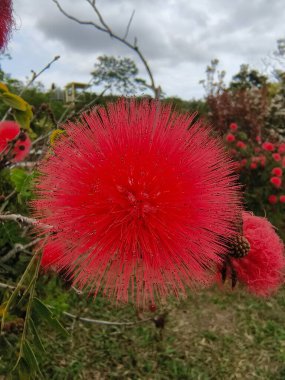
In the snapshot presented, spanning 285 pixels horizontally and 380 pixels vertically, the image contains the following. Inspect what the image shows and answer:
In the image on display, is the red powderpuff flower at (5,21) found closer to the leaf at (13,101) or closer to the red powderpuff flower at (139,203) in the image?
the leaf at (13,101)

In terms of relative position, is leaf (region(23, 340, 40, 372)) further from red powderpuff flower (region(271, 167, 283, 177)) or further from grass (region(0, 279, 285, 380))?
red powderpuff flower (region(271, 167, 283, 177))

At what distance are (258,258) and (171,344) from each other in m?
3.00

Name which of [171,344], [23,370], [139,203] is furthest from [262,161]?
[23,370]

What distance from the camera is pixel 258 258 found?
1312 mm

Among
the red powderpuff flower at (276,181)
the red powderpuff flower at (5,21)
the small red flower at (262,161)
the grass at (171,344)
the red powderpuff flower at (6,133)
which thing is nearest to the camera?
the red powderpuff flower at (5,21)

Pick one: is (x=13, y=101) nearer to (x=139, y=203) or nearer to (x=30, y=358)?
(x=139, y=203)

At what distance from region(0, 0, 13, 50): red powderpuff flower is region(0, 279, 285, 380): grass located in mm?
1920

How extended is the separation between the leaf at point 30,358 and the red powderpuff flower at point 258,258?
2.15 feet

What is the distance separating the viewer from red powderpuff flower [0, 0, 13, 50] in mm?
1604

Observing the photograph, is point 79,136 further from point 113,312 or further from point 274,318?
point 274,318

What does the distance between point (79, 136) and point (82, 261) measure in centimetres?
34

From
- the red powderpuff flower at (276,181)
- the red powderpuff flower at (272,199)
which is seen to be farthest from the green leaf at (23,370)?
the red powderpuff flower at (272,199)

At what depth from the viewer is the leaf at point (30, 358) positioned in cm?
108

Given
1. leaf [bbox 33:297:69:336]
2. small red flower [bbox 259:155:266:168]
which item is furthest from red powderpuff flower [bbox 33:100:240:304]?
small red flower [bbox 259:155:266:168]
